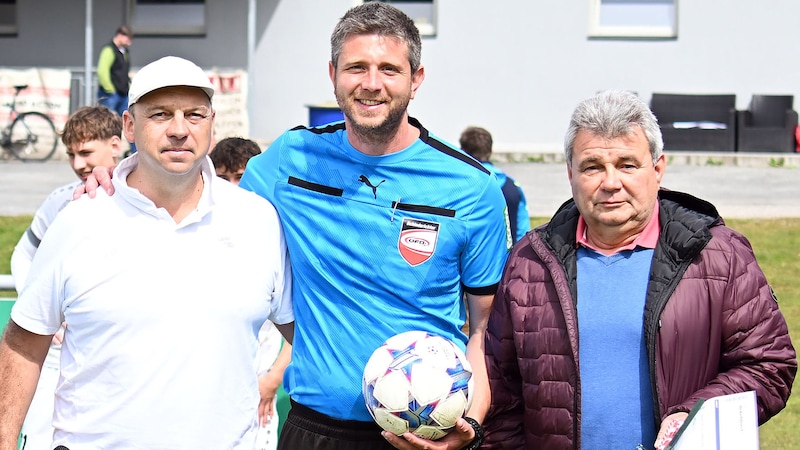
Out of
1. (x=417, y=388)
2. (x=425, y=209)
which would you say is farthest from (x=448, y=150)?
(x=417, y=388)

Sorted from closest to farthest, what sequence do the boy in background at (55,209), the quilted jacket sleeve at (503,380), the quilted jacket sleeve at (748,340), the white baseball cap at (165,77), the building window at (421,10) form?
the quilted jacket sleeve at (748,340), the white baseball cap at (165,77), the quilted jacket sleeve at (503,380), the boy in background at (55,209), the building window at (421,10)

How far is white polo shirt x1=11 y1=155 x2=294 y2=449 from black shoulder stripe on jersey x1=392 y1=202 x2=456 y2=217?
72cm

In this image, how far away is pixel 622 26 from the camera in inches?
869

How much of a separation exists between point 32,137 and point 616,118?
18.4 m

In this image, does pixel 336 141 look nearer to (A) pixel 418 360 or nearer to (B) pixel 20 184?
(A) pixel 418 360

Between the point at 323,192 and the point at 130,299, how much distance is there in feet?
3.24

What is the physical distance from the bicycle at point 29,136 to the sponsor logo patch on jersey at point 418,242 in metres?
17.5

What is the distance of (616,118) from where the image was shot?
3955mm

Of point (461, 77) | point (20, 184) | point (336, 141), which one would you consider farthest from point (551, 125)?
point (336, 141)

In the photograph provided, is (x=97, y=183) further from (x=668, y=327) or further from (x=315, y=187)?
(x=668, y=327)

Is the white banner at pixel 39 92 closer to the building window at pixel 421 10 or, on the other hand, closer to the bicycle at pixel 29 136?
the bicycle at pixel 29 136

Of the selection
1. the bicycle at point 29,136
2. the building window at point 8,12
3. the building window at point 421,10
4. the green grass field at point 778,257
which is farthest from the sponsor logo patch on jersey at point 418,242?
the building window at point 8,12

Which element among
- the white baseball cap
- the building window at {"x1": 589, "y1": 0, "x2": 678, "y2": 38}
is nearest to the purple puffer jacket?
the white baseball cap

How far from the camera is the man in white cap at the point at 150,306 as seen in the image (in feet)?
12.5
